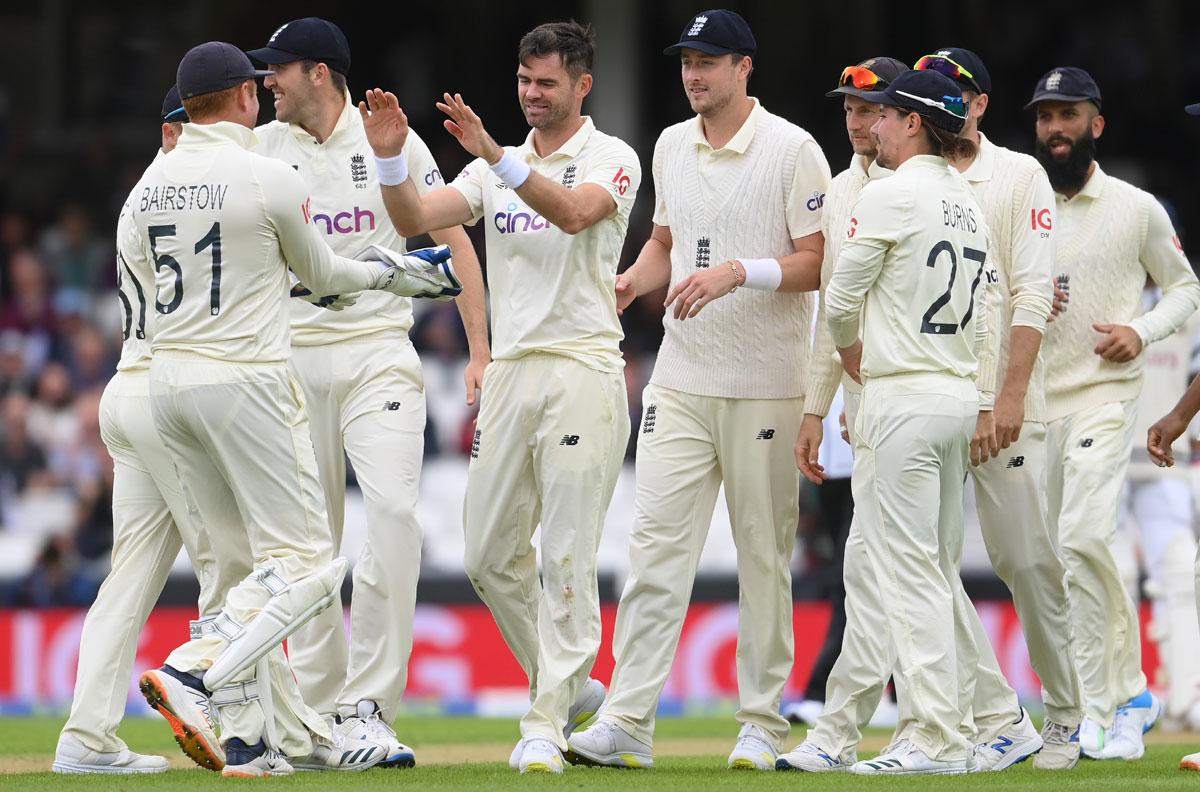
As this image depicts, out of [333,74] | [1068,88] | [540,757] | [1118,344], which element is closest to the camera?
[540,757]

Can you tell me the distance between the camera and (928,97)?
22.1ft

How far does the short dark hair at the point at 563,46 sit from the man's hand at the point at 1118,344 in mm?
2514

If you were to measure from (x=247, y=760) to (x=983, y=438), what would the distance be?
2965 mm

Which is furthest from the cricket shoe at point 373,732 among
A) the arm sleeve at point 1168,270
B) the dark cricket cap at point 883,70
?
the arm sleeve at point 1168,270

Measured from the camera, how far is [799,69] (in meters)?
19.8

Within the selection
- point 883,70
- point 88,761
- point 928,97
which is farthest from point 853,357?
point 88,761

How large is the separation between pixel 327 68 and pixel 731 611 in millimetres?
5723

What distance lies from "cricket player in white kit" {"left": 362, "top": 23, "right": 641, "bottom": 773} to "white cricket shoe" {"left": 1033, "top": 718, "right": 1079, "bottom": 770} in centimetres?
187

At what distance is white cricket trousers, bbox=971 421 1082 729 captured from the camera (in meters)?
7.42

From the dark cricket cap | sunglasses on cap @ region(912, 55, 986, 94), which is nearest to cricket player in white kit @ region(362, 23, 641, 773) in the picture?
the dark cricket cap

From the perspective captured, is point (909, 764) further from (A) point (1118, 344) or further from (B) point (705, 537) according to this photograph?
(A) point (1118, 344)

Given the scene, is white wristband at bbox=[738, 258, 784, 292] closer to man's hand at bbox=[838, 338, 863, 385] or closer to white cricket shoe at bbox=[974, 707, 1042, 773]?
man's hand at bbox=[838, 338, 863, 385]

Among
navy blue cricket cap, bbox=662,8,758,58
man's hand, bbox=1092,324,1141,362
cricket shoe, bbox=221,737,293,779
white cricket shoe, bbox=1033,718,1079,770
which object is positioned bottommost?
white cricket shoe, bbox=1033,718,1079,770

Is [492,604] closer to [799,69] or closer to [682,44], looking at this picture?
[682,44]
